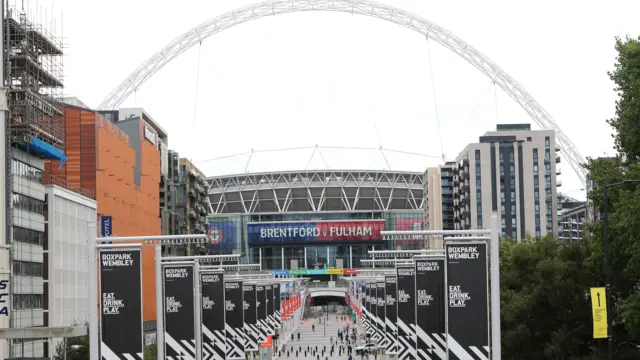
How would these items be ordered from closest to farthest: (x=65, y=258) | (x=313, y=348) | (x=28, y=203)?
(x=28, y=203) < (x=65, y=258) < (x=313, y=348)

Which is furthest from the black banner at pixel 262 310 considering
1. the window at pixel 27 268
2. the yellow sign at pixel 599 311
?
the yellow sign at pixel 599 311

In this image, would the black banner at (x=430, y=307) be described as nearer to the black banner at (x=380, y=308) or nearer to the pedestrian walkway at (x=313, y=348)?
the black banner at (x=380, y=308)

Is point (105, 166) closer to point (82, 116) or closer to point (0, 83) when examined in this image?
point (82, 116)

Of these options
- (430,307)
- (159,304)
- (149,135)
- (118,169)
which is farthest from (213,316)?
(149,135)

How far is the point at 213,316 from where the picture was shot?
56719 mm

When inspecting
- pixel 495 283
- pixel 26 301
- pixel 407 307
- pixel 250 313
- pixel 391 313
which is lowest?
pixel 250 313

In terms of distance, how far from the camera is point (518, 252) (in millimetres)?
74000

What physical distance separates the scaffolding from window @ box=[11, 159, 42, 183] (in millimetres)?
1712

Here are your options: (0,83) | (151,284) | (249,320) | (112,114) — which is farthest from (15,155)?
(112,114)

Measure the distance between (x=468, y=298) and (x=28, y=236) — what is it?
5701cm

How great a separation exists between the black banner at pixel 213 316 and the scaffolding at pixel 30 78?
28623 millimetres

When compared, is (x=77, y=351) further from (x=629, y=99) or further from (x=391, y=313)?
(x=629, y=99)

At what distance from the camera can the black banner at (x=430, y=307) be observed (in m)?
43.2

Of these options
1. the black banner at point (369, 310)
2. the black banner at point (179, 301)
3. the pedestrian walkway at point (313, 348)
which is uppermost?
the black banner at point (179, 301)
